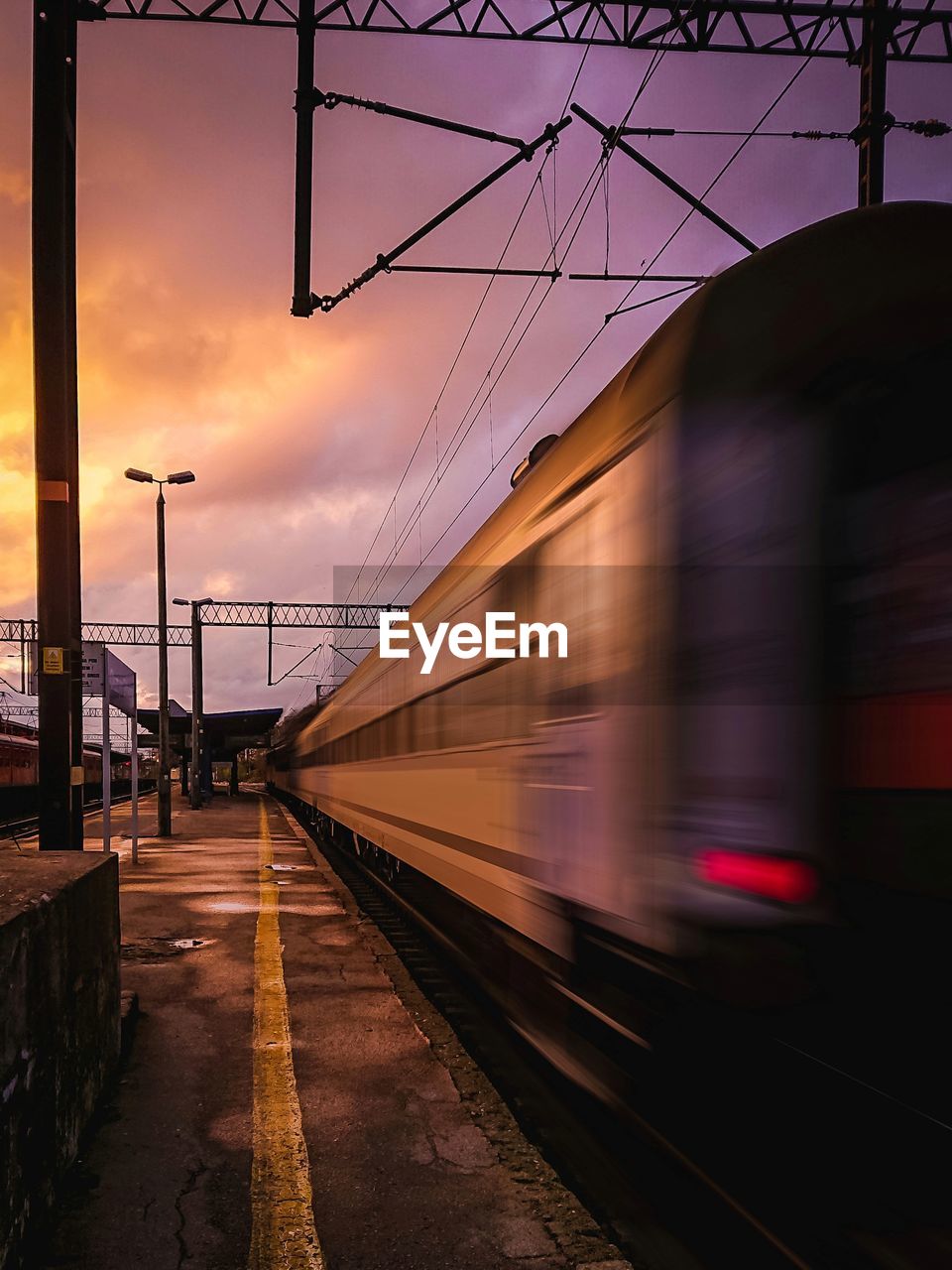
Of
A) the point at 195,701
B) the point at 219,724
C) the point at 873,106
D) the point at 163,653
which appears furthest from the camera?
the point at 219,724

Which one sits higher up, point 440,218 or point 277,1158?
point 440,218

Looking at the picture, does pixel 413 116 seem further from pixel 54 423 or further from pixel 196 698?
pixel 196 698

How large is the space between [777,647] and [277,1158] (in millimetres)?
2602

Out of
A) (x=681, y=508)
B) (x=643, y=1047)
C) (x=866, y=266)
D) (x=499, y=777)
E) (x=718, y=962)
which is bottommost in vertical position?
(x=643, y=1047)

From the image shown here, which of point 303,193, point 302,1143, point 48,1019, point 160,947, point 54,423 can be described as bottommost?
point 160,947

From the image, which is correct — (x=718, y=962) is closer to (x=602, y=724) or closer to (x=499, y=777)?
(x=602, y=724)

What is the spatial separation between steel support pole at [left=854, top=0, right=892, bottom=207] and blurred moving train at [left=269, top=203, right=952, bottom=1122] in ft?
18.0

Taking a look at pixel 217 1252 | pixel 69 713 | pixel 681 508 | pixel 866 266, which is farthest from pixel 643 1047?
pixel 69 713

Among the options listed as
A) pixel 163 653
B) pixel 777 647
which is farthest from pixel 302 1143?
pixel 163 653

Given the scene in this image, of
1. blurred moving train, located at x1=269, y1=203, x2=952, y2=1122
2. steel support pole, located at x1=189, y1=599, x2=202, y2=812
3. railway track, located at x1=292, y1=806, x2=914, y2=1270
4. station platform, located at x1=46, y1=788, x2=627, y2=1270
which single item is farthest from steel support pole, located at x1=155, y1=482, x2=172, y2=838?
blurred moving train, located at x1=269, y1=203, x2=952, y2=1122

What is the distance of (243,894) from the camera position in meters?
11.1

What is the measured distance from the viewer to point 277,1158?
3.84 metres

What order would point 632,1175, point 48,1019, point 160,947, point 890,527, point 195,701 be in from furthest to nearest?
point 195,701
point 160,947
point 632,1175
point 48,1019
point 890,527

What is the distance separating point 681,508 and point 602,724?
2.71 feet
